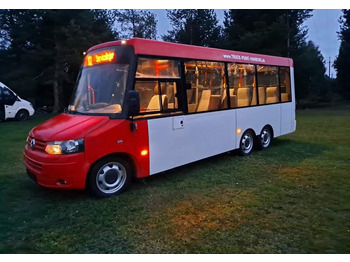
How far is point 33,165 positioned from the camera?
17.1 ft

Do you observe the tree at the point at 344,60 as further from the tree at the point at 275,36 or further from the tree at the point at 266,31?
the tree at the point at 266,31

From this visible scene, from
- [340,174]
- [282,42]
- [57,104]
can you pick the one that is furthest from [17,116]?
[282,42]

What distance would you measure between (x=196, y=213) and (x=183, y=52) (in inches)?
136

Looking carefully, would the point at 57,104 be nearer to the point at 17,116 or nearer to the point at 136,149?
the point at 17,116

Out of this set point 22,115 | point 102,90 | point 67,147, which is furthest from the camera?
point 22,115

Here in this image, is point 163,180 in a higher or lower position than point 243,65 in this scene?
→ lower

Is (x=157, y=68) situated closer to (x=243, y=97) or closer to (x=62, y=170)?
(x=62, y=170)

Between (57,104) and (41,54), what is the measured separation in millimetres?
4139

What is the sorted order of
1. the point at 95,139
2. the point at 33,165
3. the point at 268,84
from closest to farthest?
the point at 95,139
the point at 33,165
the point at 268,84

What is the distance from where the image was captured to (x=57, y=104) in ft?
83.3

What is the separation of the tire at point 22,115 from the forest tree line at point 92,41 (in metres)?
3.40

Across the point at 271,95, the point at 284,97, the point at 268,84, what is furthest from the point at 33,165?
the point at 284,97

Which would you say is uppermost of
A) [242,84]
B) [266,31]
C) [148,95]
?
[266,31]

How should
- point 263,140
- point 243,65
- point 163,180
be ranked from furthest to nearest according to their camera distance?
point 263,140 < point 243,65 < point 163,180
